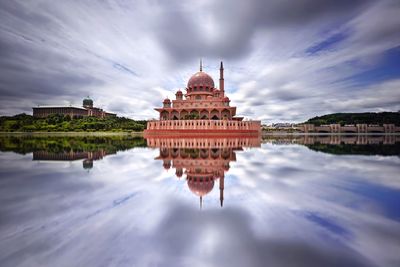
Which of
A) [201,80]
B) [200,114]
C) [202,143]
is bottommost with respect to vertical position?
[202,143]

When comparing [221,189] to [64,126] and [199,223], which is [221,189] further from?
[64,126]

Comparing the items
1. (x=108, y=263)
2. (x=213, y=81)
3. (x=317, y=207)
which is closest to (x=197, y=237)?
(x=108, y=263)

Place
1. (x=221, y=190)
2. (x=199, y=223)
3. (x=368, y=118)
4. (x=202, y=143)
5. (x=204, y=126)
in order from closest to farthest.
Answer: (x=199, y=223), (x=221, y=190), (x=202, y=143), (x=204, y=126), (x=368, y=118)

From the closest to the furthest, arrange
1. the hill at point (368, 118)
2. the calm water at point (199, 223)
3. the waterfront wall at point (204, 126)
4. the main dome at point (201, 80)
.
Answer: the calm water at point (199, 223) → the waterfront wall at point (204, 126) → the main dome at point (201, 80) → the hill at point (368, 118)

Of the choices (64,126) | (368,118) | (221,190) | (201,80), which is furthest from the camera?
(368,118)

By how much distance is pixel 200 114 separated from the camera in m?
38.4

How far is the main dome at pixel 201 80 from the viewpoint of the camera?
1608 inches

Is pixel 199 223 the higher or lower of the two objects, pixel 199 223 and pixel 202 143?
the lower

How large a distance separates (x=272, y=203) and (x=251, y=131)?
100 ft

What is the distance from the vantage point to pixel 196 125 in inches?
1214

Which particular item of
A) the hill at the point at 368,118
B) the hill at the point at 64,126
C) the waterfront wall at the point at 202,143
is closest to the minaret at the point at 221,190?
the waterfront wall at the point at 202,143

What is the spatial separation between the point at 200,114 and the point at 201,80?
693cm

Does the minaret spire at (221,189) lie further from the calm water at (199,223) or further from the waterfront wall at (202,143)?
the waterfront wall at (202,143)

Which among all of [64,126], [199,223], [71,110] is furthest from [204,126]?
[71,110]
